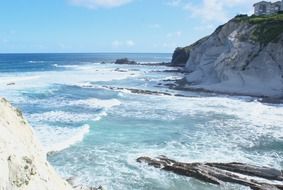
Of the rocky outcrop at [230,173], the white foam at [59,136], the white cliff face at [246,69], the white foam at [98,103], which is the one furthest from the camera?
the white cliff face at [246,69]

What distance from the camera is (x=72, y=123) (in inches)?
1254

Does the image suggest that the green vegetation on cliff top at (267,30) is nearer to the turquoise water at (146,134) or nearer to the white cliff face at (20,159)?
the turquoise water at (146,134)

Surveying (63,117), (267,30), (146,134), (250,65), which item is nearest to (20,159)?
(146,134)

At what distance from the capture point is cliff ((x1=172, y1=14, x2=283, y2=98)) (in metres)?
51.8

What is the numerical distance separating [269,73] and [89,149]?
33.9 meters

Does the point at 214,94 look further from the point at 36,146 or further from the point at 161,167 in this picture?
the point at 36,146

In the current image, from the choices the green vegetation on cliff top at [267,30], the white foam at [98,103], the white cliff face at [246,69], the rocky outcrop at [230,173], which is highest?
the green vegetation on cliff top at [267,30]

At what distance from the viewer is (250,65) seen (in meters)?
54.6

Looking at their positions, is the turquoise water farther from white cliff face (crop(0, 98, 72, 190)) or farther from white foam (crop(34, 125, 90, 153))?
white cliff face (crop(0, 98, 72, 190))

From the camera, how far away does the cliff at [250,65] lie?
51844mm

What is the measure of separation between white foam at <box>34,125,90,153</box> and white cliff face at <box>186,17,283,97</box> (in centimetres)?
2793

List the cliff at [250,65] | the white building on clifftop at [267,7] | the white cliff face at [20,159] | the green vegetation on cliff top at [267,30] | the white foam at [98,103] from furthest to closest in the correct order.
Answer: the white building on clifftop at [267,7]
the green vegetation on cliff top at [267,30]
the cliff at [250,65]
the white foam at [98,103]
the white cliff face at [20,159]

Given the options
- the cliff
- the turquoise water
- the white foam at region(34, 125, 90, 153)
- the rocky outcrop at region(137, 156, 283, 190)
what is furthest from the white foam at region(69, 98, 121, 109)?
the rocky outcrop at region(137, 156, 283, 190)

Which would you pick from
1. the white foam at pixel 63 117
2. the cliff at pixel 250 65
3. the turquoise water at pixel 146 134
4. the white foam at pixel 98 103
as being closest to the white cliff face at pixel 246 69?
the cliff at pixel 250 65
